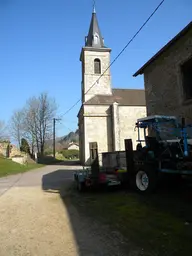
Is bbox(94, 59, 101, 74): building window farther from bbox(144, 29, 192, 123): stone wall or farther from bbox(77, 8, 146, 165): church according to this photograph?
bbox(144, 29, 192, 123): stone wall

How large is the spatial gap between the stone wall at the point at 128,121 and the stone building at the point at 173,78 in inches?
773

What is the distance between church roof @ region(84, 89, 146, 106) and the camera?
34.1 m

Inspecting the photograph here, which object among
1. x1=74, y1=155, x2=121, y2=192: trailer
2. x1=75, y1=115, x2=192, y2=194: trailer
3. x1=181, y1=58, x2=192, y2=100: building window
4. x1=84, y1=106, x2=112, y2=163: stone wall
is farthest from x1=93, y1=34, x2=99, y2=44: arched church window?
x1=74, y1=155, x2=121, y2=192: trailer

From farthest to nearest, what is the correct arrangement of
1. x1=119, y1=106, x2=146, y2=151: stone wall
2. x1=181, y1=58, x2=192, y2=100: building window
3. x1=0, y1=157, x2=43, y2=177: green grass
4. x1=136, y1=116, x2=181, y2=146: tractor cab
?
x1=119, y1=106, x2=146, y2=151: stone wall
x1=0, y1=157, x2=43, y2=177: green grass
x1=181, y1=58, x2=192, y2=100: building window
x1=136, y1=116, x2=181, y2=146: tractor cab

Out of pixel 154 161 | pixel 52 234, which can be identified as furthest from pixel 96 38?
pixel 52 234

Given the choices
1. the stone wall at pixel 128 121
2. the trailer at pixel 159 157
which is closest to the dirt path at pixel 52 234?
the trailer at pixel 159 157

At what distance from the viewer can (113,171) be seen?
34.0 feet

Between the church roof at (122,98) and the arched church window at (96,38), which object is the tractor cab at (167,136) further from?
the arched church window at (96,38)

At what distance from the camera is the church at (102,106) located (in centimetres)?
3219

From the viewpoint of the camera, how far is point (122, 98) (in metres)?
36.2

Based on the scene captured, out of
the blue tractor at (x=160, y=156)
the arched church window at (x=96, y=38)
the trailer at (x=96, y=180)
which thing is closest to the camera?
the blue tractor at (x=160, y=156)

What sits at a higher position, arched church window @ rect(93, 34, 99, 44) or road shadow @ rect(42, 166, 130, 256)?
arched church window @ rect(93, 34, 99, 44)

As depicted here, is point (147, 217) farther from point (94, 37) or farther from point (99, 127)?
point (94, 37)

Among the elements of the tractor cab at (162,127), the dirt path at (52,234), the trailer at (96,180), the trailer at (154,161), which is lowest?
the dirt path at (52,234)
